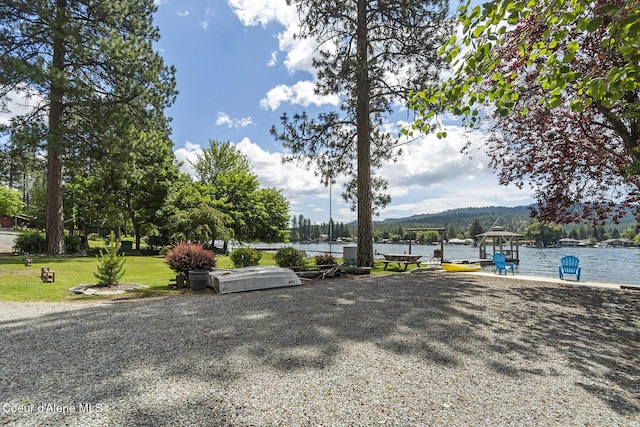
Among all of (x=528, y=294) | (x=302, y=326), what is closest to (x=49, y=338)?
(x=302, y=326)

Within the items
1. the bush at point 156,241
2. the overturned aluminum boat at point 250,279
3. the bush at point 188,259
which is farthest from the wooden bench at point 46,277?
the bush at point 156,241

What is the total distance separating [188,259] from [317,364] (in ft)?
21.6

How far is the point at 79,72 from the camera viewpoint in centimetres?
1498

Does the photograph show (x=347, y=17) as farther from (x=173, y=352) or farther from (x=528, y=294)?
(x=173, y=352)

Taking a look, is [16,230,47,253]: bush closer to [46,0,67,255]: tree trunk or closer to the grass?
[46,0,67,255]: tree trunk

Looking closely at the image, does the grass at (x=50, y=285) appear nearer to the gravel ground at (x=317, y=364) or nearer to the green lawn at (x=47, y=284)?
the green lawn at (x=47, y=284)

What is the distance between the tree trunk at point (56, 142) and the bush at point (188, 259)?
851 centimetres

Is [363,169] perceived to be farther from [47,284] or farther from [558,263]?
[558,263]

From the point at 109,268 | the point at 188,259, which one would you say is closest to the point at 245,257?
the point at 188,259

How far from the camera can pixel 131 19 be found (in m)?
15.3

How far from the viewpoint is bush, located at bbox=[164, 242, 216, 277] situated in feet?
30.1

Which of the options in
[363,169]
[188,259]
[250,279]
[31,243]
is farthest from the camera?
[31,243]

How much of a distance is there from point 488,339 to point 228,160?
3485cm

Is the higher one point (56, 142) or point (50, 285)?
point (56, 142)
